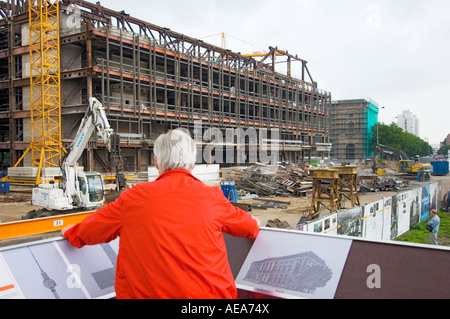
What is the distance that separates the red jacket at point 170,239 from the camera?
2.05 m

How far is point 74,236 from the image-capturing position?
2684mm

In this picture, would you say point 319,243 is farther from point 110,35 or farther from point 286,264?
point 110,35

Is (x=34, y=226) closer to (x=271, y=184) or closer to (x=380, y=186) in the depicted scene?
(x=271, y=184)

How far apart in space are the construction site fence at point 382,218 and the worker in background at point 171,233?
4397 mm

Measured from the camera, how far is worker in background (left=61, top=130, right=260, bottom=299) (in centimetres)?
205

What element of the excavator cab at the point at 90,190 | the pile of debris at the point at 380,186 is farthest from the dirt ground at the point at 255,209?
the pile of debris at the point at 380,186

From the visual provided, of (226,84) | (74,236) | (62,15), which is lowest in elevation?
(74,236)

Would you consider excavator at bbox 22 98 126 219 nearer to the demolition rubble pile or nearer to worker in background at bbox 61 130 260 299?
the demolition rubble pile

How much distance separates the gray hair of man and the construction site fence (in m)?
4.46

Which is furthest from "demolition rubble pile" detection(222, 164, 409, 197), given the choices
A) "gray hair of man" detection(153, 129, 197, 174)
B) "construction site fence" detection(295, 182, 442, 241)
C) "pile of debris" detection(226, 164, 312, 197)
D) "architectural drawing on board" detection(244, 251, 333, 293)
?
"gray hair of man" detection(153, 129, 197, 174)

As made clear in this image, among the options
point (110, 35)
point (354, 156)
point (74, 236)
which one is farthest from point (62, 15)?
point (354, 156)

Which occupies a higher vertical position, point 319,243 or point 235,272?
point 319,243

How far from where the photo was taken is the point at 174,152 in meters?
2.30
